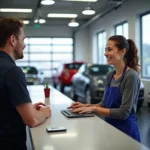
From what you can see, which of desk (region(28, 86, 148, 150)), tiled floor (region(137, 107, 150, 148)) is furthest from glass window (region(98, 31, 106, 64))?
desk (region(28, 86, 148, 150))

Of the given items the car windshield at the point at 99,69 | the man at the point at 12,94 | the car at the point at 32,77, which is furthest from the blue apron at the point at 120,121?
the car at the point at 32,77

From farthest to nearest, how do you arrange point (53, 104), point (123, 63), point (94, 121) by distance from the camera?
point (53, 104) < point (123, 63) < point (94, 121)

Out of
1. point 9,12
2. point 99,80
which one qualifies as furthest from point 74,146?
point 9,12

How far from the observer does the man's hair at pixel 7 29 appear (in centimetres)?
159

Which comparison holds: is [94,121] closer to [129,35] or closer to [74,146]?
[74,146]

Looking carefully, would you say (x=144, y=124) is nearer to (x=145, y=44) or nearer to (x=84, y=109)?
(x=84, y=109)

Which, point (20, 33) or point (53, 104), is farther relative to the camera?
point (53, 104)

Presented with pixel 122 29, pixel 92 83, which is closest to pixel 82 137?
pixel 92 83

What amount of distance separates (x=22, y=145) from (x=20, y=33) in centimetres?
66

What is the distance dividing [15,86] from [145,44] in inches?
322

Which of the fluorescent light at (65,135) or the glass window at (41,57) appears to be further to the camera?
the glass window at (41,57)

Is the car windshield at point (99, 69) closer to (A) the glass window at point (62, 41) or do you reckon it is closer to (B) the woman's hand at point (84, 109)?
(B) the woman's hand at point (84, 109)

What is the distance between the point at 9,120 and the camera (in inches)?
61.4

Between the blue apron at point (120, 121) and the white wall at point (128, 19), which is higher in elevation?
the white wall at point (128, 19)
